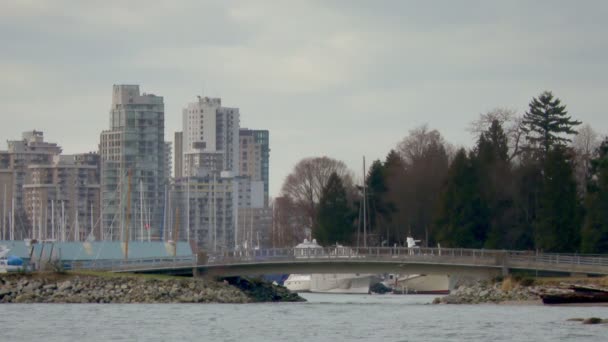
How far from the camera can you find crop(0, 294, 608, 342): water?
228ft

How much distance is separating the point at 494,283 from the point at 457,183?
23925mm

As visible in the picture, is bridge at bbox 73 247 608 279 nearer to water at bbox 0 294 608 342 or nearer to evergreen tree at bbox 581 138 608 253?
evergreen tree at bbox 581 138 608 253

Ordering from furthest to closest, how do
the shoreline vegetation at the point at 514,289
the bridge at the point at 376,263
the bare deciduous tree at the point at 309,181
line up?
the bare deciduous tree at the point at 309,181 → the bridge at the point at 376,263 → the shoreline vegetation at the point at 514,289

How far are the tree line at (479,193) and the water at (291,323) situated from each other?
23.3 meters

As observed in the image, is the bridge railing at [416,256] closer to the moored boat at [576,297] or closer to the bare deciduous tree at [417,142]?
the moored boat at [576,297]

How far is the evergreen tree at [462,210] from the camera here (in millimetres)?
124000

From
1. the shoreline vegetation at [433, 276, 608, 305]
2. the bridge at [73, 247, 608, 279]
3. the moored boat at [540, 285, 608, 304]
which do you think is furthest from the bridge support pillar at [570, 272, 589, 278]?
the moored boat at [540, 285, 608, 304]

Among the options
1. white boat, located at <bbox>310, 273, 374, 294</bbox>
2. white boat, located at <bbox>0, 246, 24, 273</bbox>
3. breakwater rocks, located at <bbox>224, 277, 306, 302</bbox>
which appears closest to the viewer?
breakwater rocks, located at <bbox>224, 277, 306, 302</bbox>

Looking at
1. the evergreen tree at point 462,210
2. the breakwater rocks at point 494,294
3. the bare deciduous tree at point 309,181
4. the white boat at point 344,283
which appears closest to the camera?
the breakwater rocks at point 494,294

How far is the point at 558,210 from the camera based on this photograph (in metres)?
118

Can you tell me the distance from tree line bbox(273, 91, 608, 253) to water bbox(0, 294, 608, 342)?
23330 mm

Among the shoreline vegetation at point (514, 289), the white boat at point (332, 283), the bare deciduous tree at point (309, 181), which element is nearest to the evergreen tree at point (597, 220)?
the shoreline vegetation at point (514, 289)

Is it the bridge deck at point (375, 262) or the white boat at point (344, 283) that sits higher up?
the bridge deck at point (375, 262)

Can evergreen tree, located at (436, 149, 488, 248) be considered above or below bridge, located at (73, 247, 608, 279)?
above
